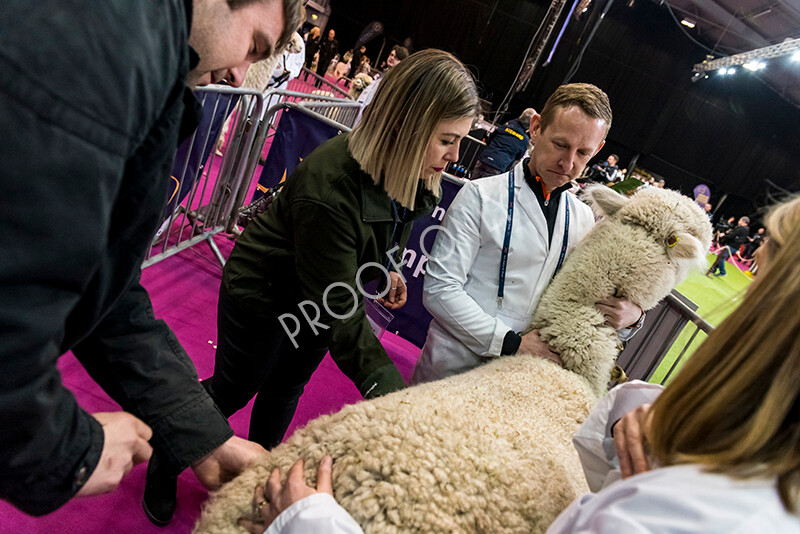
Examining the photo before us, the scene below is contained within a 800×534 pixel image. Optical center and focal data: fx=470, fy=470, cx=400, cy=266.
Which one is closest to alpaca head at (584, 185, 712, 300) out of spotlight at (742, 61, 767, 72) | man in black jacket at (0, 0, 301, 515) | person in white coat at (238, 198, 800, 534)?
person in white coat at (238, 198, 800, 534)

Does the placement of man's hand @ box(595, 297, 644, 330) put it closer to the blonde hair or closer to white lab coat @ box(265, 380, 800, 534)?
the blonde hair

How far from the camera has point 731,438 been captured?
2.24 ft

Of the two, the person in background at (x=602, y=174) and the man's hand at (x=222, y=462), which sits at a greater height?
the person in background at (x=602, y=174)

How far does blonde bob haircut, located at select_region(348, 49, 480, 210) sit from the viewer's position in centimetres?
156

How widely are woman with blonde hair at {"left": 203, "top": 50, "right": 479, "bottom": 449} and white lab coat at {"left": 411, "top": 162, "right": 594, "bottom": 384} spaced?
23cm

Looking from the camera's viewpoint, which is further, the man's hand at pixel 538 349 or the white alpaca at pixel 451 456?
the man's hand at pixel 538 349

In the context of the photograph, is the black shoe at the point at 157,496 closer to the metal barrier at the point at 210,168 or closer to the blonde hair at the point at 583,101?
the metal barrier at the point at 210,168

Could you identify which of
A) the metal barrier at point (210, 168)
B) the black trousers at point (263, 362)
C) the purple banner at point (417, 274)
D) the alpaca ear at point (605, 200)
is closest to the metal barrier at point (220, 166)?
the metal barrier at point (210, 168)

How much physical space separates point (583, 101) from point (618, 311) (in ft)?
2.93

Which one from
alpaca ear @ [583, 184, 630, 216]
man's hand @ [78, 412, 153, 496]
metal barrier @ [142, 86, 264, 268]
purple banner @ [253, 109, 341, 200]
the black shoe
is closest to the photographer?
man's hand @ [78, 412, 153, 496]

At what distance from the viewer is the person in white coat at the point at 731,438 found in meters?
0.60

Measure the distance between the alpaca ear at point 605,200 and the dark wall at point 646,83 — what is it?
51.8 feet

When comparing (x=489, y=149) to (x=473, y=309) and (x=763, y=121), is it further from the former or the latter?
(x=763, y=121)

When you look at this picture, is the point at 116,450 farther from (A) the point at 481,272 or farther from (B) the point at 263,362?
(A) the point at 481,272
